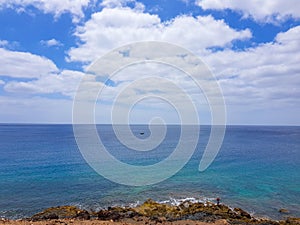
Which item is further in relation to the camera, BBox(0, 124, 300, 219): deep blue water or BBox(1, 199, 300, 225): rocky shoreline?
BBox(0, 124, 300, 219): deep blue water

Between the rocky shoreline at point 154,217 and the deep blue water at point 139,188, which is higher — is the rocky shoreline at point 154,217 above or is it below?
above

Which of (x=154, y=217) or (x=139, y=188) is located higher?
(x=154, y=217)

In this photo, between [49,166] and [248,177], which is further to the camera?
[49,166]

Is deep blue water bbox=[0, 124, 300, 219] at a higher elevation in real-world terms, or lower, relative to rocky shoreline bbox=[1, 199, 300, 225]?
lower

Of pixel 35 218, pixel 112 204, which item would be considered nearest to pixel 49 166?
pixel 112 204

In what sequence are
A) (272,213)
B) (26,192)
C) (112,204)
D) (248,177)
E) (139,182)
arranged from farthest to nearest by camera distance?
(248,177) → (139,182) → (26,192) → (112,204) → (272,213)

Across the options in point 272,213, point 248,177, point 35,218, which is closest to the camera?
point 35,218

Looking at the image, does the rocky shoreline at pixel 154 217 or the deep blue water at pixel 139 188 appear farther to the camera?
the deep blue water at pixel 139 188

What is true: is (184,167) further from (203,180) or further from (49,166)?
(49,166)

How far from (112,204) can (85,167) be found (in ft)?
68.0

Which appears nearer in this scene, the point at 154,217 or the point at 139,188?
the point at 154,217

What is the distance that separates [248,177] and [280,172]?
857 cm

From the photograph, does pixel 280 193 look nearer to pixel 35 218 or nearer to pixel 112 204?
pixel 112 204

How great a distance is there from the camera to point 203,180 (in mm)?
38906
